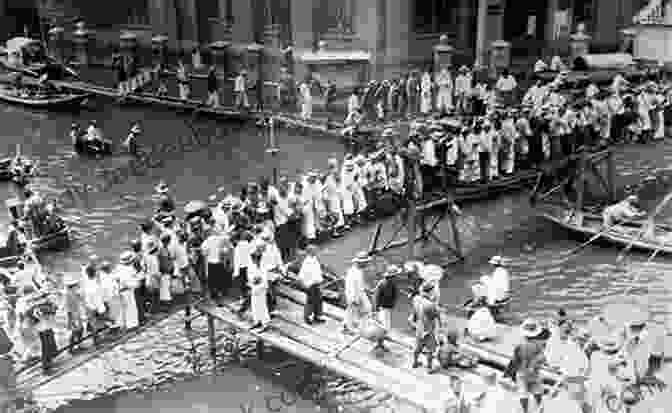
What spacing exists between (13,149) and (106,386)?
17493 millimetres

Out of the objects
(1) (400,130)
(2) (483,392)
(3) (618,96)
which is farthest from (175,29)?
(2) (483,392)

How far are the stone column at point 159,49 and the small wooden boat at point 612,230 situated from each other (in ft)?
71.6

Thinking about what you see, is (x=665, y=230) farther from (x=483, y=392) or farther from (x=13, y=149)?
(x=13, y=149)

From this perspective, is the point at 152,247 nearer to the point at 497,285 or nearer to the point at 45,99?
the point at 497,285

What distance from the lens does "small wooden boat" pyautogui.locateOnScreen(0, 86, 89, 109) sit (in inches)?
1314

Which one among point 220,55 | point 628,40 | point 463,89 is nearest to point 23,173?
point 220,55

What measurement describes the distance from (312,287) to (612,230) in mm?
9047

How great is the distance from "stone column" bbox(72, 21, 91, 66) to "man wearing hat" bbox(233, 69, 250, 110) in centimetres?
1466

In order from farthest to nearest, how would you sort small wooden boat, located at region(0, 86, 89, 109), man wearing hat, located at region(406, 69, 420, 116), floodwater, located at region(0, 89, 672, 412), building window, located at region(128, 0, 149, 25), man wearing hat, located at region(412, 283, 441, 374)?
building window, located at region(128, 0, 149, 25)
small wooden boat, located at region(0, 86, 89, 109)
man wearing hat, located at region(406, 69, 420, 116)
floodwater, located at region(0, 89, 672, 412)
man wearing hat, located at region(412, 283, 441, 374)

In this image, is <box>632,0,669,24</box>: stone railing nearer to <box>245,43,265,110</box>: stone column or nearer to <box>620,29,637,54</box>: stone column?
<box>620,29,637,54</box>: stone column

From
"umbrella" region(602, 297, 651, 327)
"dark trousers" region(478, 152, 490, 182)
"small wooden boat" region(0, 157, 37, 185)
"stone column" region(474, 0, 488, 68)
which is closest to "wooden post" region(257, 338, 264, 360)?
"umbrella" region(602, 297, 651, 327)

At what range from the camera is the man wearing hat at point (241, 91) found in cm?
2958

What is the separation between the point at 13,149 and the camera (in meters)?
28.7

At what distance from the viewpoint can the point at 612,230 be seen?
1898 centimetres
